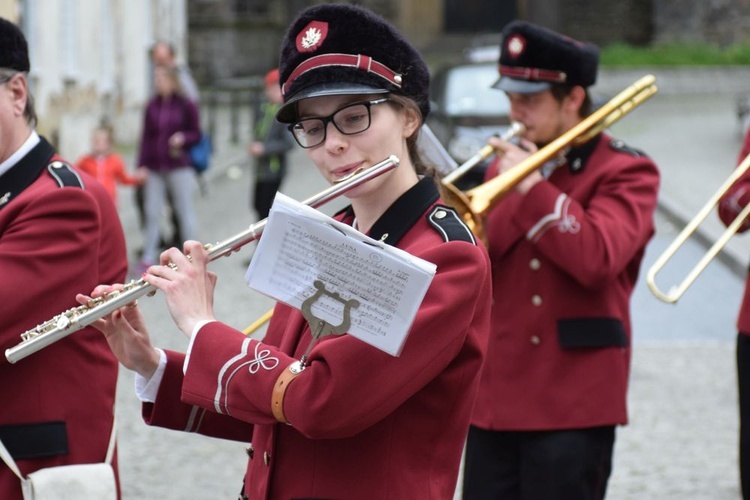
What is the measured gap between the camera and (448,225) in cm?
280

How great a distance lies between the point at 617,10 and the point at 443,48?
15.1 feet

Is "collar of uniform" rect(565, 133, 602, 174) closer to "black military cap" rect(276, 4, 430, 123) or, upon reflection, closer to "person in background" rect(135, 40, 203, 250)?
"black military cap" rect(276, 4, 430, 123)

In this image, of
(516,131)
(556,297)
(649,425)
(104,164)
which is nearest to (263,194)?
(104,164)

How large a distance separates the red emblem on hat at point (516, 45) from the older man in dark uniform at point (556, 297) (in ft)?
0.05

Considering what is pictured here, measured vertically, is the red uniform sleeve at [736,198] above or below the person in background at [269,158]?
above

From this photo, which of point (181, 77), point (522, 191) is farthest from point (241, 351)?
point (181, 77)

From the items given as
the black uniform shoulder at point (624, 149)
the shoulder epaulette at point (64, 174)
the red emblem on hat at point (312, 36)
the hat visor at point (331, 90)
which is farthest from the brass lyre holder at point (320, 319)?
the black uniform shoulder at point (624, 149)

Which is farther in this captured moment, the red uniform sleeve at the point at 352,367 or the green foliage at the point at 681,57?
the green foliage at the point at 681,57

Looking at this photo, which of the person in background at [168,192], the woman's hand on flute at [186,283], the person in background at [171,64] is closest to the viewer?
the woman's hand on flute at [186,283]

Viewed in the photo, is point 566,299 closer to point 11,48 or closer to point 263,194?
point 11,48

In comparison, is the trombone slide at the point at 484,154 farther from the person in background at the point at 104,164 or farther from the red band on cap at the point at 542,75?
the person in background at the point at 104,164

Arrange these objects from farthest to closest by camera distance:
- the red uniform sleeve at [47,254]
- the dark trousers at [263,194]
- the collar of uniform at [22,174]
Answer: the dark trousers at [263,194], the collar of uniform at [22,174], the red uniform sleeve at [47,254]

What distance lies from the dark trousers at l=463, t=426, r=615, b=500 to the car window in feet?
34.5

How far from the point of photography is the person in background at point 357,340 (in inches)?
103
